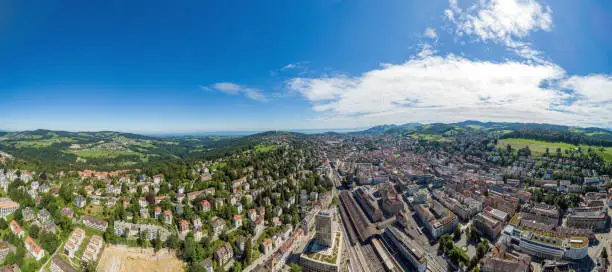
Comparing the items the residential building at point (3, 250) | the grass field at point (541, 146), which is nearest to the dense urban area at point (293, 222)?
the residential building at point (3, 250)

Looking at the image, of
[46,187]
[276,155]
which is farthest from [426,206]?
[46,187]

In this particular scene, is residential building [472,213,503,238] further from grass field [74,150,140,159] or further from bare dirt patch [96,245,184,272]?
grass field [74,150,140,159]

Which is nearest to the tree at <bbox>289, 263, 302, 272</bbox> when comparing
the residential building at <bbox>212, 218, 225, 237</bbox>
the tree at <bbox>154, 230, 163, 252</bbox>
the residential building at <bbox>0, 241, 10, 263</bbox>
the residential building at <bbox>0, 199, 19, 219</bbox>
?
the residential building at <bbox>212, 218, 225, 237</bbox>

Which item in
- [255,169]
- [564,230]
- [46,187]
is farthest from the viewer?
[255,169]

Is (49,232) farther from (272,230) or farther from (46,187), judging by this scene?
(272,230)

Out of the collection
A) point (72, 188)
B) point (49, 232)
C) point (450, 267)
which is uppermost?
point (72, 188)

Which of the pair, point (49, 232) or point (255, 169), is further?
point (255, 169)

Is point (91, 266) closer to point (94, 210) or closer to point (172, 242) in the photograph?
point (172, 242)
